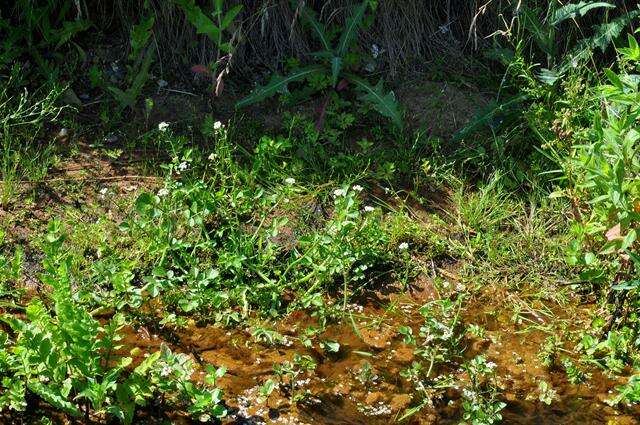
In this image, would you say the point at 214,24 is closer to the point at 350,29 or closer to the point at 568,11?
the point at 350,29

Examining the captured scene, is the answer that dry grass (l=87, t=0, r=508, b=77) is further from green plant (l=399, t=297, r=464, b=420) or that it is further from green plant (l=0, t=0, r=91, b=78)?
green plant (l=399, t=297, r=464, b=420)

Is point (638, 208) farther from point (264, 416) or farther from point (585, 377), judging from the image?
point (264, 416)

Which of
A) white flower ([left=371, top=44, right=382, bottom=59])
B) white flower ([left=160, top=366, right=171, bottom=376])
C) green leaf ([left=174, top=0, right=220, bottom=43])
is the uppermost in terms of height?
green leaf ([left=174, top=0, right=220, bottom=43])

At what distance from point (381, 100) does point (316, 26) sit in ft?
1.95

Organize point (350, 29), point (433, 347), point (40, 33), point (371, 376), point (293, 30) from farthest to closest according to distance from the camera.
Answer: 1. point (293, 30)
2. point (40, 33)
3. point (350, 29)
4. point (433, 347)
5. point (371, 376)

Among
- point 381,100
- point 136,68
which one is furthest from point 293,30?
point 136,68

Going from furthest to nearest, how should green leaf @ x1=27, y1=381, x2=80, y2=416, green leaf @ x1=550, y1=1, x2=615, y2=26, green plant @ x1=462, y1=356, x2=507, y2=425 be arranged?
green leaf @ x1=550, y1=1, x2=615, y2=26
green plant @ x1=462, y1=356, x2=507, y2=425
green leaf @ x1=27, y1=381, x2=80, y2=416

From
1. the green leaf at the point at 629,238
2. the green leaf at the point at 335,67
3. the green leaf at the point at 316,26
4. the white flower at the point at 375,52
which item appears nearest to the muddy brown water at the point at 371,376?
the green leaf at the point at 629,238

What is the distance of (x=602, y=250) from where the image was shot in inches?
160

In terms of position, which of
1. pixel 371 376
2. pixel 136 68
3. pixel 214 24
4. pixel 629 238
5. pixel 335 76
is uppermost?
pixel 629 238

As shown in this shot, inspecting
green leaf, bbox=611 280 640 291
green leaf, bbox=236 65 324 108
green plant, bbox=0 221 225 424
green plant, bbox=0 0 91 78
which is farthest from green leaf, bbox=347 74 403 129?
green plant, bbox=0 221 225 424

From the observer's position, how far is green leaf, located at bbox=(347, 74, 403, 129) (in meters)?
5.27

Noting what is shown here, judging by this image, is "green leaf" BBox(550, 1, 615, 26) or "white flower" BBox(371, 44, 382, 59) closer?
"green leaf" BBox(550, 1, 615, 26)

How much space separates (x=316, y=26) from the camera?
5543 millimetres
